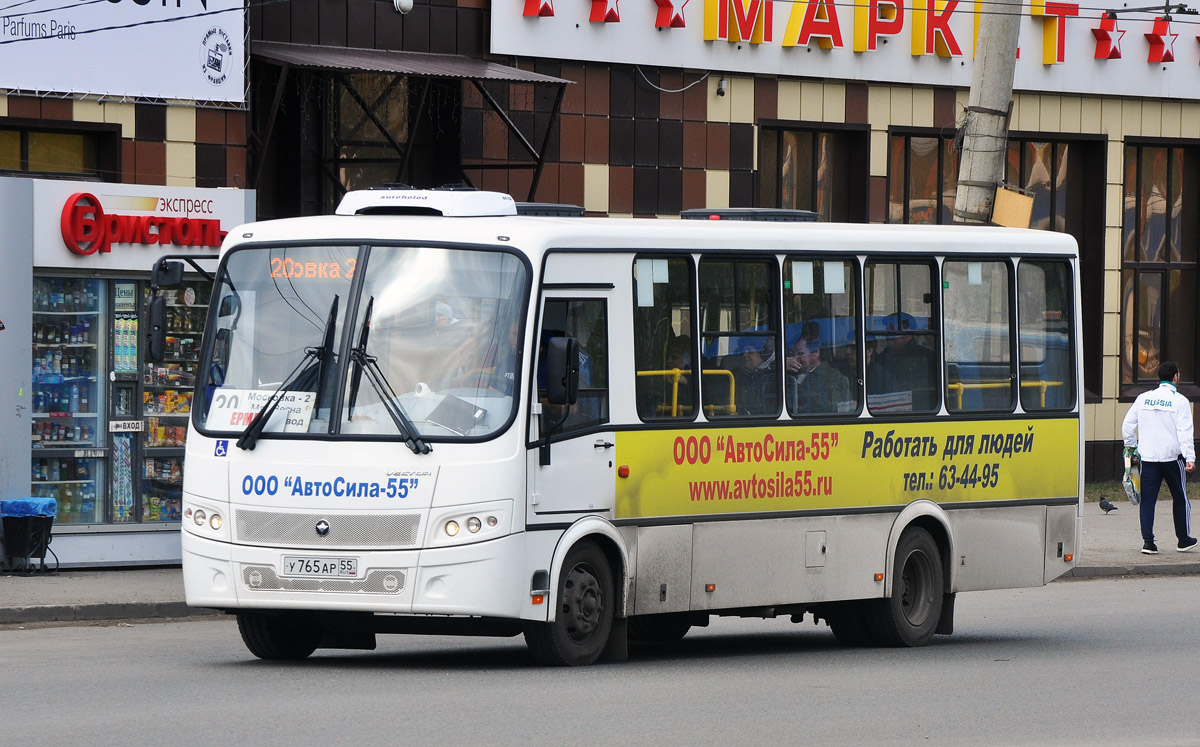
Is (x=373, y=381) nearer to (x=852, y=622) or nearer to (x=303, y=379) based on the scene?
(x=303, y=379)

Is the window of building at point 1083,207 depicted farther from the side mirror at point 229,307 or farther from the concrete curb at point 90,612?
the side mirror at point 229,307

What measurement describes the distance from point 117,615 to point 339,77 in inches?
326

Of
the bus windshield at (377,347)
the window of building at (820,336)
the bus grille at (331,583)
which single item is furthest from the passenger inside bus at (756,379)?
the bus grille at (331,583)

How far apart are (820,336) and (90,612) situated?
5.88m

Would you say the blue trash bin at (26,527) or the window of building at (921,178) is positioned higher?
the window of building at (921,178)

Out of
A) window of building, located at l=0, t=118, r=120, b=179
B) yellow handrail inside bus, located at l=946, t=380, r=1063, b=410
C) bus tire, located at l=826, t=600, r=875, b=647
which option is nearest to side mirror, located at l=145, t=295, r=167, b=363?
bus tire, located at l=826, t=600, r=875, b=647

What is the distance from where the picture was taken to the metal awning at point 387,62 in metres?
19.7

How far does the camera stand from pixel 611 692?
10.2 meters

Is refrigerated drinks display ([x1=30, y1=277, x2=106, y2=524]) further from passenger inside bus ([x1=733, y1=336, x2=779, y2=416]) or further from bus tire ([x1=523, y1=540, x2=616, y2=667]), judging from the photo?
bus tire ([x1=523, y1=540, x2=616, y2=667])

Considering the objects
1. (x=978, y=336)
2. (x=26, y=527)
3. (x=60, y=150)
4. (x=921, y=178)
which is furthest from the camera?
(x=921, y=178)

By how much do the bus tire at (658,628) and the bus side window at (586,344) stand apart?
224 cm

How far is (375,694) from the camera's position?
32.7 ft

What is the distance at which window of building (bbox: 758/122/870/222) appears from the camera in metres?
26.0

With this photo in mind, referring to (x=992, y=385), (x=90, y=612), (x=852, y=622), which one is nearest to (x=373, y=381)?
(x=852, y=622)
